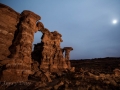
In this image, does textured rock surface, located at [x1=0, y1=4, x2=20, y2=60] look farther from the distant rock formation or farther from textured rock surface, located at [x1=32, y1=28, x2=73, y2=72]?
textured rock surface, located at [x1=32, y1=28, x2=73, y2=72]

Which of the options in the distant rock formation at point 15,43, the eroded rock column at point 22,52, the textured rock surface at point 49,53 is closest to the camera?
the eroded rock column at point 22,52

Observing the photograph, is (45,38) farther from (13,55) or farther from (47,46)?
(13,55)

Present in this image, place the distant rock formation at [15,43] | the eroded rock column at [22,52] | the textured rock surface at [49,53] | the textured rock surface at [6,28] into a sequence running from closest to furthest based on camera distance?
1. the eroded rock column at [22,52]
2. the distant rock formation at [15,43]
3. the textured rock surface at [6,28]
4. the textured rock surface at [49,53]

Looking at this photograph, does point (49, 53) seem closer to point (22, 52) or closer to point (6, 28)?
point (22, 52)

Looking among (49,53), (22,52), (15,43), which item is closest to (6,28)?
(15,43)

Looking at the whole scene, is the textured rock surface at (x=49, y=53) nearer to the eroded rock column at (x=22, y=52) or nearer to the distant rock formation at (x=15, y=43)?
the eroded rock column at (x=22, y=52)

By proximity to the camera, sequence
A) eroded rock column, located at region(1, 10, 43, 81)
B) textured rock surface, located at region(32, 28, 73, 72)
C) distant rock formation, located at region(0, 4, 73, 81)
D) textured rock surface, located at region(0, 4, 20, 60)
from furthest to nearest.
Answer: textured rock surface, located at region(32, 28, 73, 72), textured rock surface, located at region(0, 4, 20, 60), distant rock formation, located at region(0, 4, 73, 81), eroded rock column, located at region(1, 10, 43, 81)

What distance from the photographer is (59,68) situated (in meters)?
29.9

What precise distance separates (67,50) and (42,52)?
17612 mm

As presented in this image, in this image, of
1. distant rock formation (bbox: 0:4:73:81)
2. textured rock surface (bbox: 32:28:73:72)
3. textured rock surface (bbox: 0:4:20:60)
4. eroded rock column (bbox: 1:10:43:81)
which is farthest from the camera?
textured rock surface (bbox: 32:28:73:72)

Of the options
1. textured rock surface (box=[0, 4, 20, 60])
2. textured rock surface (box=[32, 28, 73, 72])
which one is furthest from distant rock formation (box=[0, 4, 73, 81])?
textured rock surface (box=[32, 28, 73, 72])

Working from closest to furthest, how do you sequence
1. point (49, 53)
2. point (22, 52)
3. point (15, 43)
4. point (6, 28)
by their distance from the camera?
point (22, 52)
point (6, 28)
point (15, 43)
point (49, 53)

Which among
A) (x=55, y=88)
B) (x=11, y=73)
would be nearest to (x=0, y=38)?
(x=11, y=73)

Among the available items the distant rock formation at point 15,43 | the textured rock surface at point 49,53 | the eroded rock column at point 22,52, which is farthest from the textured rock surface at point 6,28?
the textured rock surface at point 49,53
